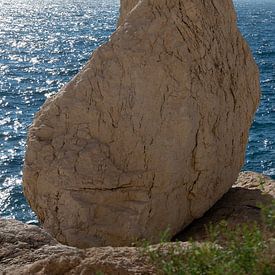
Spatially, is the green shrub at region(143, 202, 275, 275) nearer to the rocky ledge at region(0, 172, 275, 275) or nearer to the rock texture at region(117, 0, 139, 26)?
the rocky ledge at region(0, 172, 275, 275)

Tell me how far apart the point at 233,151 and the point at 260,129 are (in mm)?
11806

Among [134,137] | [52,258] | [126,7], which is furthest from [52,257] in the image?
[126,7]

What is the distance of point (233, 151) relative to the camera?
928cm

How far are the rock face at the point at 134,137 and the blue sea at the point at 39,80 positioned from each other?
6.02 metres

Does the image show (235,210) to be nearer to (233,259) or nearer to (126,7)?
(126,7)

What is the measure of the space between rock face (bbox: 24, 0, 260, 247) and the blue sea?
6019 mm

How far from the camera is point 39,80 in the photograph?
29.4 metres

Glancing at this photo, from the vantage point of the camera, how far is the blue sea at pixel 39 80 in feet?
55.1

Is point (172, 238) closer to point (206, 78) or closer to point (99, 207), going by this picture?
point (99, 207)

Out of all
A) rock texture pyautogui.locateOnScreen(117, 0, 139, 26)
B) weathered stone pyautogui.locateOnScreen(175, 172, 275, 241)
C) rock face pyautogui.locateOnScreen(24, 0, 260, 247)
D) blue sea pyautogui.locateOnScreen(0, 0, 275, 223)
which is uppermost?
rock texture pyautogui.locateOnScreen(117, 0, 139, 26)

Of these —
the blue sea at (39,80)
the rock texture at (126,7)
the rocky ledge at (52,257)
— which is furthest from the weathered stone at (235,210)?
the blue sea at (39,80)

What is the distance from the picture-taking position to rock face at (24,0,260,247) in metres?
8.05

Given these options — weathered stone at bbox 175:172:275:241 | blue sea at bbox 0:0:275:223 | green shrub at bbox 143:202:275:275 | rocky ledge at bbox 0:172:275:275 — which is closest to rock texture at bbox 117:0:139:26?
weathered stone at bbox 175:172:275:241

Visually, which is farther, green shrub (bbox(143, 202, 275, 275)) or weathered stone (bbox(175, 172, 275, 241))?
weathered stone (bbox(175, 172, 275, 241))
